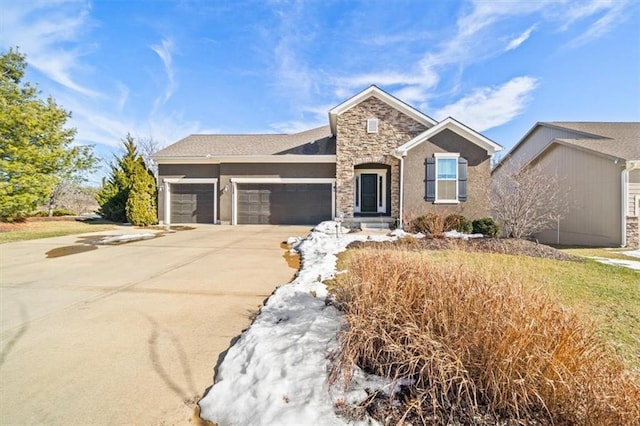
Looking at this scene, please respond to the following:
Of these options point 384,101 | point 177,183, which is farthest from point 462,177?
point 177,183

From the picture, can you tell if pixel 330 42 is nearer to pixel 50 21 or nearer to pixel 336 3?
pixel 336 3

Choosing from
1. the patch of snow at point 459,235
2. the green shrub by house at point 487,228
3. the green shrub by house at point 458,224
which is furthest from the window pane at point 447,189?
the patch of snow at point 459,235

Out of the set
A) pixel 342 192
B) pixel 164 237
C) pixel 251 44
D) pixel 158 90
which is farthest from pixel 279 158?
pixel 158 90

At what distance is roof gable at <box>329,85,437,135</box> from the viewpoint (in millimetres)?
14500

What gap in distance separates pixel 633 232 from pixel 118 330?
690 inches

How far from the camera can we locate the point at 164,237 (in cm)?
1143

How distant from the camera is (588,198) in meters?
13.2

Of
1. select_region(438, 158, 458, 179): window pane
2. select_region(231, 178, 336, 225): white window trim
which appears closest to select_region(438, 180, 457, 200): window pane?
select_region(438, 158, 458, 179): window pane

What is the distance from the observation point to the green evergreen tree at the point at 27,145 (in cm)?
1391

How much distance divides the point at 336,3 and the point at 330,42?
2.88 m

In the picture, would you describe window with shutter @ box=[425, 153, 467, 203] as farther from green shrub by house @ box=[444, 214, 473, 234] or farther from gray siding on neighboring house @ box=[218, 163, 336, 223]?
gray siding on neighboring house @ box=[218, 163, 336, 223]

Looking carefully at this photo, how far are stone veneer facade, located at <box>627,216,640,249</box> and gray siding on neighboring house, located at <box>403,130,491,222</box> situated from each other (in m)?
5.22

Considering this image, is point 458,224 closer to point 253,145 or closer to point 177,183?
point 253,145

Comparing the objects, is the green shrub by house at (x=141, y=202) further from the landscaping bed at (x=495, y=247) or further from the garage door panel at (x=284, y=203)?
the landscaping bed at (x=495, y=247)
